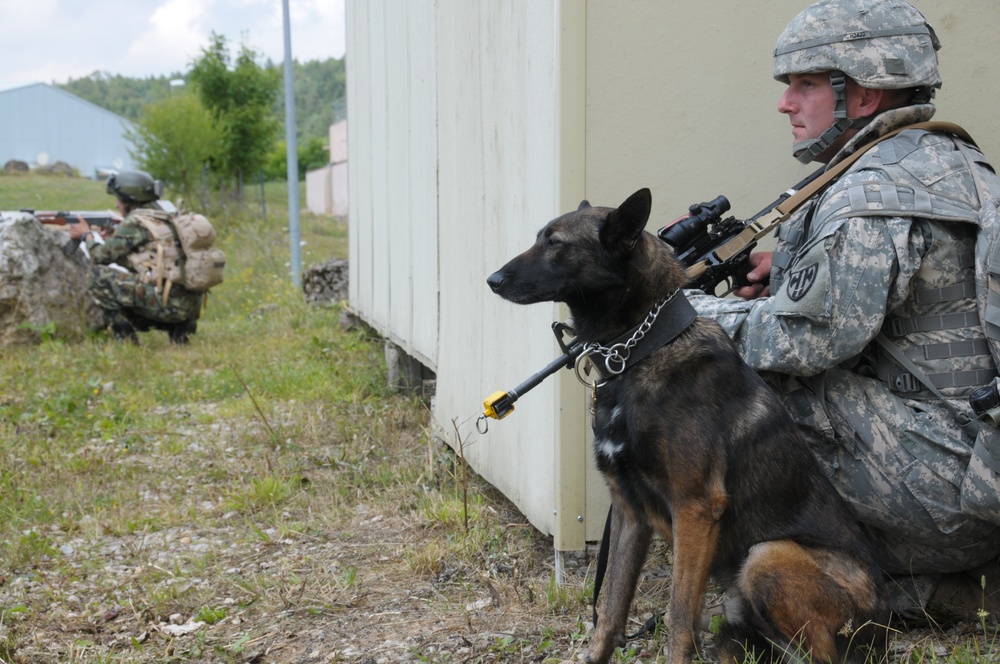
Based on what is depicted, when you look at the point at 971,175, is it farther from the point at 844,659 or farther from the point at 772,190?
the point at 844,659

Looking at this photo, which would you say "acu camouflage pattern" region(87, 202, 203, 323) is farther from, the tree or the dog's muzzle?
the tree

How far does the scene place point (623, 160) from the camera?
3680 millimetres

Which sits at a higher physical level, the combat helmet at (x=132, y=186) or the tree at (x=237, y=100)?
the tree at (x=237, y=100)

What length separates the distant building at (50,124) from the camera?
7662 centimetres

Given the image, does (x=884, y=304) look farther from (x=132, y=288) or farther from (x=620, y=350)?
(x=132, y=288)

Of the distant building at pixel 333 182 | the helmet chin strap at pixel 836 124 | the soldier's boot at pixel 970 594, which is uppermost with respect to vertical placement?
the distant building at pixel 333 182

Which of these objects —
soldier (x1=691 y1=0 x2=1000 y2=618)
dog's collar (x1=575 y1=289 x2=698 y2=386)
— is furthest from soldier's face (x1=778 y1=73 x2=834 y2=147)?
dog's collar (x1=575 y1=289 x2=698 y2=386)

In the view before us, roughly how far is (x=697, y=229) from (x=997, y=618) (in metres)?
1.70

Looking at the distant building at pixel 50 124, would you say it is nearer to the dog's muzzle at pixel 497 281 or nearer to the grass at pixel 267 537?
the grass at pixel 267 537

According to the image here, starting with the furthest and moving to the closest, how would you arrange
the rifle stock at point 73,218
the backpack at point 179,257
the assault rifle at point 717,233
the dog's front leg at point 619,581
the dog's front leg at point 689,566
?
the rifle stock at point 73,218
the backpack at point 179,257
the assault rifle at point 717,233
the dog's front leg at point 619,581
the dog's front leg at point 689,566

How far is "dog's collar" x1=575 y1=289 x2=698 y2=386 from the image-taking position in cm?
285

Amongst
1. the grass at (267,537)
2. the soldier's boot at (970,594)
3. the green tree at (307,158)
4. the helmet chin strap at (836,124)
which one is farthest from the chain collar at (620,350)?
the green tree at (307,158)

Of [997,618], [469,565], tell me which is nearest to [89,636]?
[469,565]

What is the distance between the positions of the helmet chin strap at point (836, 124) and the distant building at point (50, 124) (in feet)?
266
